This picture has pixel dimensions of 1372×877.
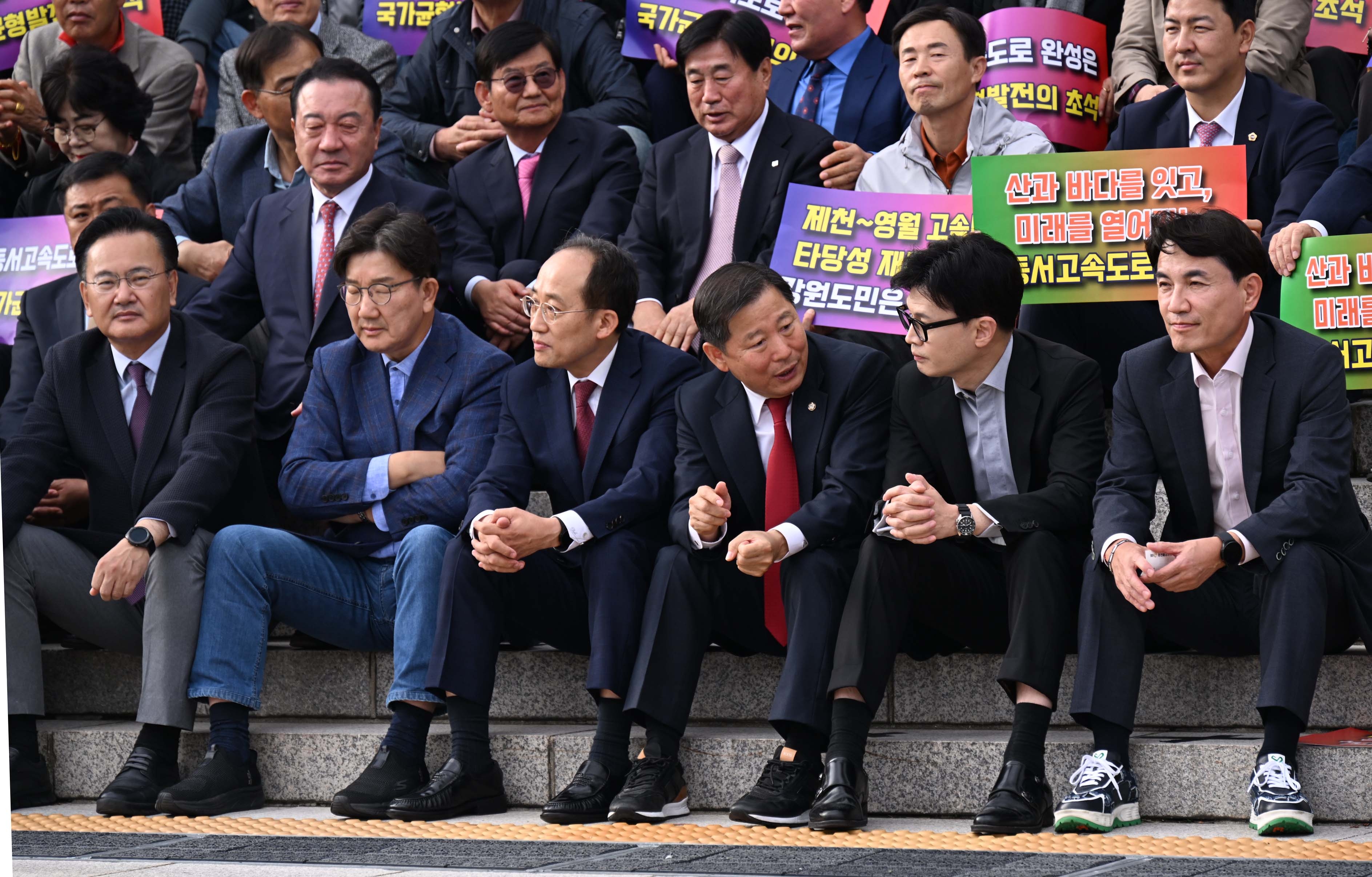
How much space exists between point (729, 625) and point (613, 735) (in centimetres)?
46

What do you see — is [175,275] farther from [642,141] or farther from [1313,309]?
[1313,309]

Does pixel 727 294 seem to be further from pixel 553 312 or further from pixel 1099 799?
pixel 1099 799

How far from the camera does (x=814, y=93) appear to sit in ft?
22.7

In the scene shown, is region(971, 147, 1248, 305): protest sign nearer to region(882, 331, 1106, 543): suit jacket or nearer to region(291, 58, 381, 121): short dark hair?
region(882, 331, 1106, 543): suit jacket

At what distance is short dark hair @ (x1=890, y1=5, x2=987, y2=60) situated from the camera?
5.84 metres

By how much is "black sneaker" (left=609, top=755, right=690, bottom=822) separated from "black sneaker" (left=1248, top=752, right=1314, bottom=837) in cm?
150

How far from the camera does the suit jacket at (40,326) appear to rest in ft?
20.1

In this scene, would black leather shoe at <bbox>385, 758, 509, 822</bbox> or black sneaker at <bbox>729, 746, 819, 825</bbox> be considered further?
black leather shoe at <bbox>385, 758, 509, 822</bbox>

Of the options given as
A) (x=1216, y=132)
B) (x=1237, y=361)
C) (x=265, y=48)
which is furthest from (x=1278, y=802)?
(x=265, y=48)

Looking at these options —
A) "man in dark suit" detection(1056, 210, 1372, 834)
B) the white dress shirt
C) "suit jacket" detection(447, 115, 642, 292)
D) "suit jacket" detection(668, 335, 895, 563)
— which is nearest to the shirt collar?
"man in dark suit" detection(1056, 210, 1372, 834)

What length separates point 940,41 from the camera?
580cm

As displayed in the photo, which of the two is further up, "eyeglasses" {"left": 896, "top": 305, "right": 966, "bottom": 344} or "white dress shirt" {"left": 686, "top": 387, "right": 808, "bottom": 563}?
"eyeglasses" {"left": 896, "top": 305, "right": 966, "bottom": 344}

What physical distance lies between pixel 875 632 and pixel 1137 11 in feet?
12.5

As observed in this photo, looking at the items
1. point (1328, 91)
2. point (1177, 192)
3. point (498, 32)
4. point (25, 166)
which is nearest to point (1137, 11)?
point (1328, 91)
